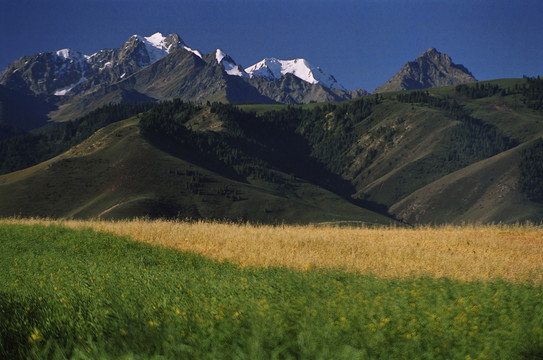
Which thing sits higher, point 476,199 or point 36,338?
point 36,338

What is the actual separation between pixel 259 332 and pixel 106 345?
7.06 ft

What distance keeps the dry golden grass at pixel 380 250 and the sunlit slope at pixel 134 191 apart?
3322 inches

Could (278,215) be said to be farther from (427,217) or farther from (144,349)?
(144,349)

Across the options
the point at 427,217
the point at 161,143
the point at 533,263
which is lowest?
the point at 427,217

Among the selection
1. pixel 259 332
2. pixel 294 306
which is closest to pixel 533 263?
pixel 294 306

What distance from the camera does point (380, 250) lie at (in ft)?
64.3

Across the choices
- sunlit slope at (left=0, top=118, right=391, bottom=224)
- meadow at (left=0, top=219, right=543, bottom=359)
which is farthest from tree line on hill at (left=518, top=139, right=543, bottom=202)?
meadow at (left=0, top=219, right=543, bottom=359)

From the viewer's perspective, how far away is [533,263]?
1669 centimetres

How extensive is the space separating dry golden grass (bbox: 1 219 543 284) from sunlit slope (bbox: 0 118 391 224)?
277 feet

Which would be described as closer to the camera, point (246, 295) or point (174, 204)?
point (246, 295)

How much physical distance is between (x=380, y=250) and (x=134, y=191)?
10597cm

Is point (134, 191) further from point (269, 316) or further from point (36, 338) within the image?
point (269, 316)

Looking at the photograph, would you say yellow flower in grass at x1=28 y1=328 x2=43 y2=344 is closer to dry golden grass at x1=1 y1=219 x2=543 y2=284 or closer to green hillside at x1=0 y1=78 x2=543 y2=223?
dry golden grass at x1=1 y1=219 x2=543 y2=284

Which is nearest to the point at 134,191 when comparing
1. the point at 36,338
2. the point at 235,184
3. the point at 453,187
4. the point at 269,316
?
the point at 235,184
